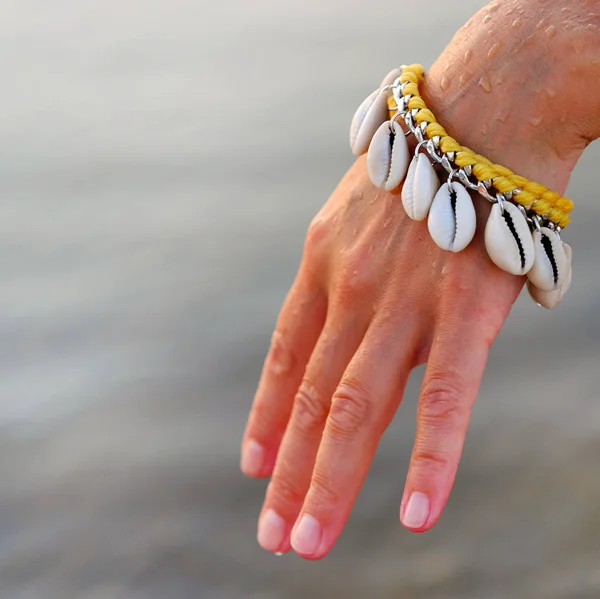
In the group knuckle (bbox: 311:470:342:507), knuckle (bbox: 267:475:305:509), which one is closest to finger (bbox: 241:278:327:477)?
knuckle (bbox: 267:475:305:509)

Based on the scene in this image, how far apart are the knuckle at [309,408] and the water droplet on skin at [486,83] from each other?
0.51 m

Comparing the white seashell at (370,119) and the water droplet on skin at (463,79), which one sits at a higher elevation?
the water droplet on skin at (463,79)

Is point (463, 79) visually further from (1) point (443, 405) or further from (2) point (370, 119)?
(1) point (443, 405)

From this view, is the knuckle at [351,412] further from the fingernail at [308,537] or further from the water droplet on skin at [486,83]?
the water droplet on skin at [486,83]

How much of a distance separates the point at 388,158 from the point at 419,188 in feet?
0.26

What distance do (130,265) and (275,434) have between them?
738mm

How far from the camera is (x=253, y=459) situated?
A: 136 centimetres

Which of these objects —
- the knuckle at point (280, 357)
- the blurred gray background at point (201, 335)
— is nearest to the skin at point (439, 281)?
the knuckle at point (280, 357)

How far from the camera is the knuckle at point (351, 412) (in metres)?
1.10

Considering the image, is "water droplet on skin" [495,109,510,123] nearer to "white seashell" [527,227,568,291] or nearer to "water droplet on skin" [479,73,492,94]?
"water droplet on skin" [479,73,492,94]

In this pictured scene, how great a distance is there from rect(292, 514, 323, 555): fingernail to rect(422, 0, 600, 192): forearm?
58cm

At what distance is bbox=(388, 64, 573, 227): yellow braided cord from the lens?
103cm

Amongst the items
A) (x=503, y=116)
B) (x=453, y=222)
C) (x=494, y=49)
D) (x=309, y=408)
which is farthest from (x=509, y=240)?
(x=309, y=408)

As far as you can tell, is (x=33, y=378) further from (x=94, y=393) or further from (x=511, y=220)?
(x=511, y=220)
